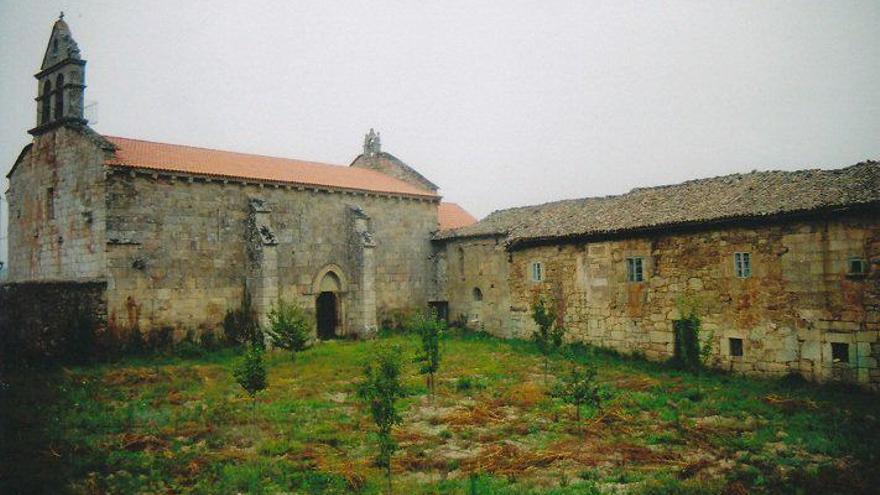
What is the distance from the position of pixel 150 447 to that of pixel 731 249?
664 inches

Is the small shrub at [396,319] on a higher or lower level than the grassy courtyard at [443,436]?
higher

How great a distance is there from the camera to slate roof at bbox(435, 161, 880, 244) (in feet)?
53.4

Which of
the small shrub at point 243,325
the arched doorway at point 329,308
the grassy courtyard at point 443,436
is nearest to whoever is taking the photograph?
the grassy courtyard at point 443,436

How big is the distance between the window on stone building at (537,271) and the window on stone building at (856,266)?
37.0 feet

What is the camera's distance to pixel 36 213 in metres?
24.1

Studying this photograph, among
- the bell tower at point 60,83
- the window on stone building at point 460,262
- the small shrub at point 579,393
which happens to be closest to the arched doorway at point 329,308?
the window on stone building at point 460,262

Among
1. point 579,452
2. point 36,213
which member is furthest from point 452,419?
point 36,213

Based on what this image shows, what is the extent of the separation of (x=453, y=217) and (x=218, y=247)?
1747cm

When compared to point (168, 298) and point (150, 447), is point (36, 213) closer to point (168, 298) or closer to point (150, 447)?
point (168, 298)

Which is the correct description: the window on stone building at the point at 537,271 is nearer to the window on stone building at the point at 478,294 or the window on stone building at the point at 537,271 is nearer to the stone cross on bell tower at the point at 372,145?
the window on stone building at the point at 478,294

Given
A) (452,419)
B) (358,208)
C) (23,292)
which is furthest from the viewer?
(358,208)

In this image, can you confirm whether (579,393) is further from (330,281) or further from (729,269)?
(330,281)

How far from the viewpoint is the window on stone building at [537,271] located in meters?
24.4

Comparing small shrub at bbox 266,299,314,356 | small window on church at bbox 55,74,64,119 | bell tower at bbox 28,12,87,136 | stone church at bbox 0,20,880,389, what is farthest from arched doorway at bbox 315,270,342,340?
small window on church at bbox 55,74,64,119
